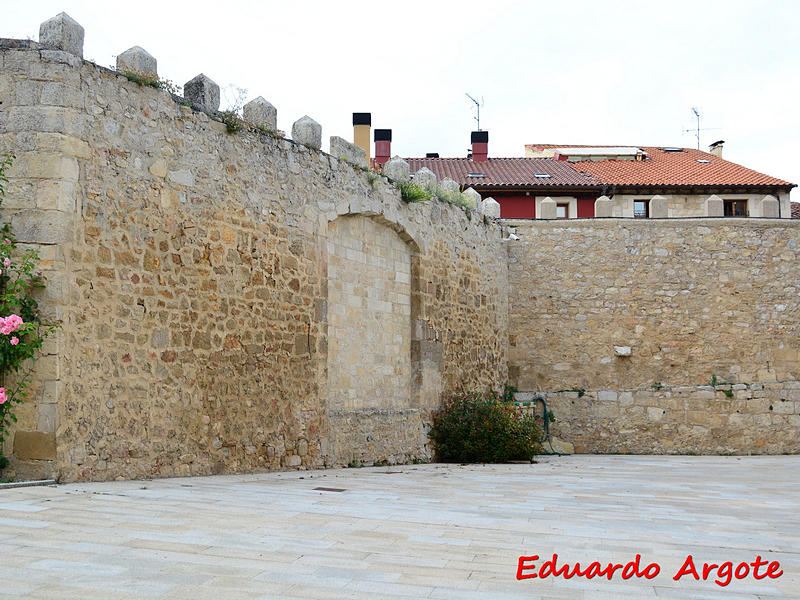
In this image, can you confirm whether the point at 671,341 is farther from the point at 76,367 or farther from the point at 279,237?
the point at 76,367

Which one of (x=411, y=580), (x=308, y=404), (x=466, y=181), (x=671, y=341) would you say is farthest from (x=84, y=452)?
(x=466, y=181)

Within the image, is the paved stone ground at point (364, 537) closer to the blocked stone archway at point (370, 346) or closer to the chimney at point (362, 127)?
the blocked stone archway at point (370, 346)

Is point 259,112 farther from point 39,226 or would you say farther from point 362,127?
point 362,127

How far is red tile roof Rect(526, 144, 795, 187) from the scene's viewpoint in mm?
27297

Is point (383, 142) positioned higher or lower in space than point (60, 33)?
higher

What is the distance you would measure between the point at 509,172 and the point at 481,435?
51.2ft

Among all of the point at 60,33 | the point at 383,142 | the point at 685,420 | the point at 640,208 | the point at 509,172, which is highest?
the point at 383,142

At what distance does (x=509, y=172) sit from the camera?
2798cm

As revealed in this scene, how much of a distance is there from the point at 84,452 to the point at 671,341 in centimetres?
1233

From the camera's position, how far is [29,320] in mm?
7504

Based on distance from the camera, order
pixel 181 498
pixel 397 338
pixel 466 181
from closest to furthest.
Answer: pixel 181 498
pixel 397 338
pixel 466 181

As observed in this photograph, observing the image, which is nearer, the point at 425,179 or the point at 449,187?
the point at 425,179

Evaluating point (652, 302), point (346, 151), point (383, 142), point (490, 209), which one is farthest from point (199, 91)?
point (383, 142)

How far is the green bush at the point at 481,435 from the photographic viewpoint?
543 inches
